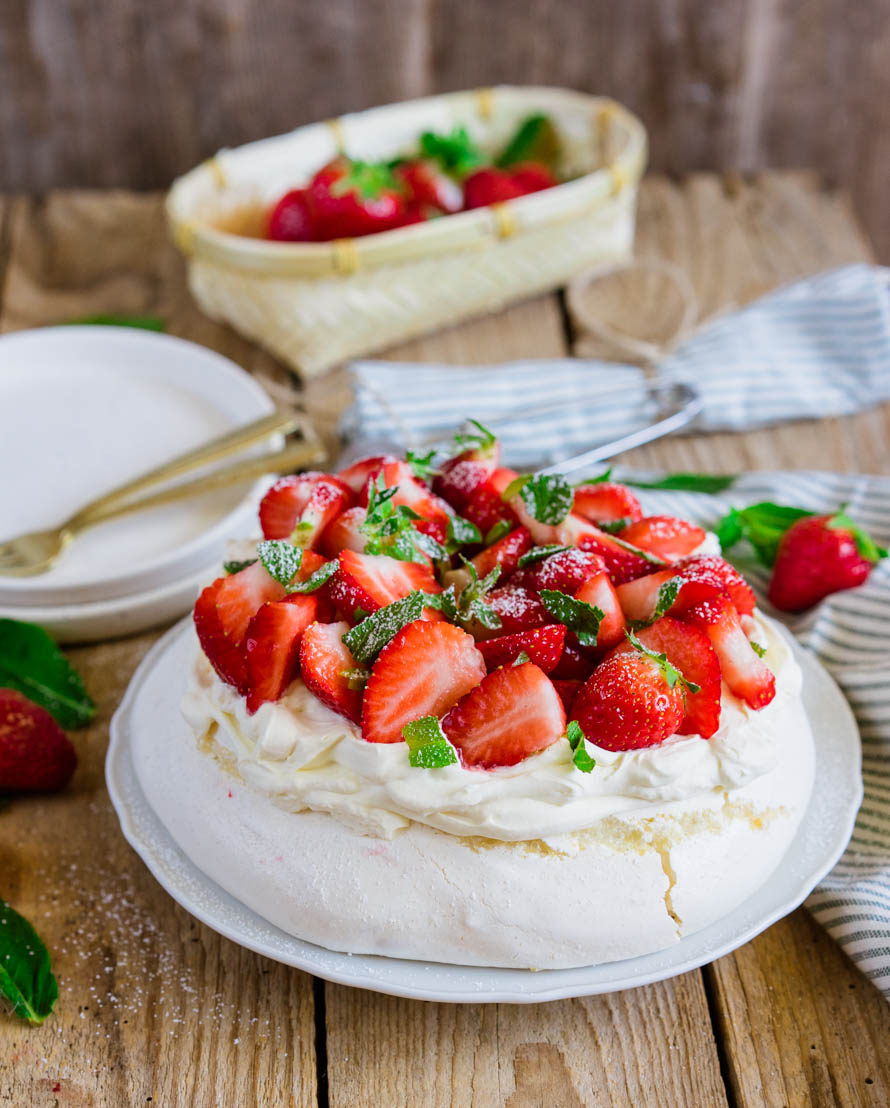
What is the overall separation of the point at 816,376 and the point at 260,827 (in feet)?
4.62

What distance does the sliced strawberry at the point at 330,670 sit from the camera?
1108 mm

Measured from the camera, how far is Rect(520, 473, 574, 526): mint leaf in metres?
1.28

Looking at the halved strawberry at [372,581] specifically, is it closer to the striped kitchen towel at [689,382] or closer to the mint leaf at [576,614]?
the mint leaf at [576,614]

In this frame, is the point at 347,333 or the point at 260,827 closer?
the point at 260,827

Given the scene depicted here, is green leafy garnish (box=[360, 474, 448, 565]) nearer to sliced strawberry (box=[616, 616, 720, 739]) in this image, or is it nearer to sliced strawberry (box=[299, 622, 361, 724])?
sliced strawberry (box=[299, 622, 361, 724])

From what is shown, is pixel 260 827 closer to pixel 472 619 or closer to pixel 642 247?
pixel 472 619

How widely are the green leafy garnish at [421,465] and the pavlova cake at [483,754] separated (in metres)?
0.13

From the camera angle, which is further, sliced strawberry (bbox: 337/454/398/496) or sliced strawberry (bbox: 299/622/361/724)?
sliced strawberry (bbox: 337/454/398/496)

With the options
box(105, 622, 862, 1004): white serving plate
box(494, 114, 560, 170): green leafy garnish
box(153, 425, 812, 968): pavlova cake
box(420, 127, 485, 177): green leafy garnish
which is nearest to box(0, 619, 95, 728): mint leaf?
box(105, 622, 862, 1004): white serving plate

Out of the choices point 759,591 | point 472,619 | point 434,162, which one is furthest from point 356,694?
point 434,162

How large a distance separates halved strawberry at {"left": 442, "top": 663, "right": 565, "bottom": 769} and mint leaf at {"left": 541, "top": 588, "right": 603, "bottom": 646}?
0.09m

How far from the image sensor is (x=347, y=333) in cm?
217

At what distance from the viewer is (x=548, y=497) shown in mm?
1293

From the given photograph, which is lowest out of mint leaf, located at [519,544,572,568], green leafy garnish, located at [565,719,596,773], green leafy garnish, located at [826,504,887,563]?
green leafy garnish, located at [826,504,887,563]
